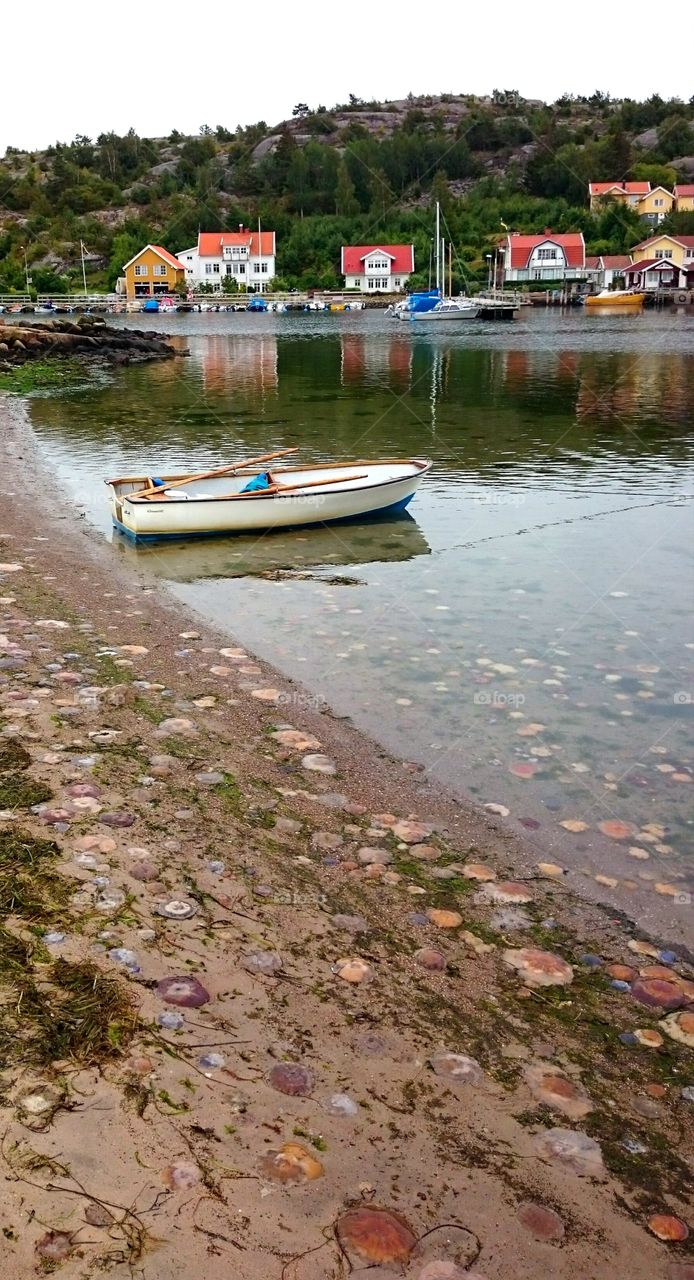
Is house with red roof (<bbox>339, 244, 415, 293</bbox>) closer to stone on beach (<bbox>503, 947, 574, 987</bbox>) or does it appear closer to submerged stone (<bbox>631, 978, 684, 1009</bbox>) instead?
stone on beach (<bbox>503, 947, 574, 987</bbox>)

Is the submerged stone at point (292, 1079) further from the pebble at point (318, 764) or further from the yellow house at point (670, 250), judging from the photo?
the yellow house at point (670, 250)

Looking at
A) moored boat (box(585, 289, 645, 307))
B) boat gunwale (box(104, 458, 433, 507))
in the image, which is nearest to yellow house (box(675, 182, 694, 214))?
moored boat (box(585, 289, 645, 307))

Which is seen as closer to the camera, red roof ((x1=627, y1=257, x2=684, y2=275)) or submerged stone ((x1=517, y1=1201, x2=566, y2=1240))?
submerged stone ((x1=517, y1=1201, x2=566, y2=1240))

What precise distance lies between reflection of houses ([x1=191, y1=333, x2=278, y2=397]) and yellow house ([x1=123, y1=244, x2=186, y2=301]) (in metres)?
84.9

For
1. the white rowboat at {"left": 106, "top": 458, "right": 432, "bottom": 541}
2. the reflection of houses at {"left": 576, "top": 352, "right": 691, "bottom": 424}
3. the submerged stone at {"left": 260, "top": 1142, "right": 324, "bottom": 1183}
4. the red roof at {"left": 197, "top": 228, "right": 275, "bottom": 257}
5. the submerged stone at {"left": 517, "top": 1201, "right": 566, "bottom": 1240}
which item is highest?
the red roof at {"left": 197, "top": 228, "right": 275, "bottom": 257}

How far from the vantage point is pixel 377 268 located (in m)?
166

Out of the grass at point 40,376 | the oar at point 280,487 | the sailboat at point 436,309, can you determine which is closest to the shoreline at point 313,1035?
the oar at point 280,487

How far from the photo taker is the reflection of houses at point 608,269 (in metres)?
154

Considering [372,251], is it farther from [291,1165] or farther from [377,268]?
[291,1165]

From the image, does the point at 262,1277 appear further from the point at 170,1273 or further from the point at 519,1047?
the point at 519,1047

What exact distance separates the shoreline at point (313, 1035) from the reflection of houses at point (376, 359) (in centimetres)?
4360

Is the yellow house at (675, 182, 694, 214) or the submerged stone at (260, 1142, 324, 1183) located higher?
the yellow house at (675, 182, 694, 214)

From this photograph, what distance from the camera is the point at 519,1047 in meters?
5.38

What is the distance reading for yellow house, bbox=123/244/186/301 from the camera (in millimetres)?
Answer: 169375
